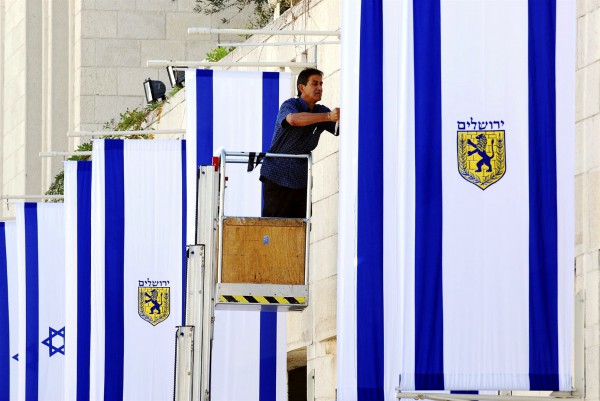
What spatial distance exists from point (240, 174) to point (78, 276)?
3.63 metres

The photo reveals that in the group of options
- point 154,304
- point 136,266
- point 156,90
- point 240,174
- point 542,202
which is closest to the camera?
point 542,202

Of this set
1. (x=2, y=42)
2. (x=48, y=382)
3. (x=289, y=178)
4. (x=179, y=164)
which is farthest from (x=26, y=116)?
(x=289, y=178)

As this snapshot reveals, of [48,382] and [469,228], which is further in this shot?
[48,382]

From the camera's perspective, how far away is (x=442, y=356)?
36.5ft

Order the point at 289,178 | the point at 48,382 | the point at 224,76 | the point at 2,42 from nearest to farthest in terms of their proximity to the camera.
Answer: the point at 289,178 < the point at 224,76 < the point at 48,382 < the point at 2,42

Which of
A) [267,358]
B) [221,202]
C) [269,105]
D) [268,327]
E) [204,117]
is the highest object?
[269,105]

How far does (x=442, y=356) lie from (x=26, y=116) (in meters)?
21.8

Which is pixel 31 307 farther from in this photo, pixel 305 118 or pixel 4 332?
pixel 305 118

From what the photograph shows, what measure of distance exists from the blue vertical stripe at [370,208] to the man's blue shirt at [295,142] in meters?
2.73

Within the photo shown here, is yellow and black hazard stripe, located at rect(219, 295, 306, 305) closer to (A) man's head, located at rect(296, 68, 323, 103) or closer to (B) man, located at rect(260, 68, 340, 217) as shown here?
(B) man, located at rect(260, 68, 340, 217)

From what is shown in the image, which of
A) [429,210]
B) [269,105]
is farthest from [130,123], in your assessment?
[429,210]

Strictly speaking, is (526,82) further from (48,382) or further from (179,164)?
(48,382)

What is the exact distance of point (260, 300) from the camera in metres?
13.7

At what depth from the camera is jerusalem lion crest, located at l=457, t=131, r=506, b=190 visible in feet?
36.6
